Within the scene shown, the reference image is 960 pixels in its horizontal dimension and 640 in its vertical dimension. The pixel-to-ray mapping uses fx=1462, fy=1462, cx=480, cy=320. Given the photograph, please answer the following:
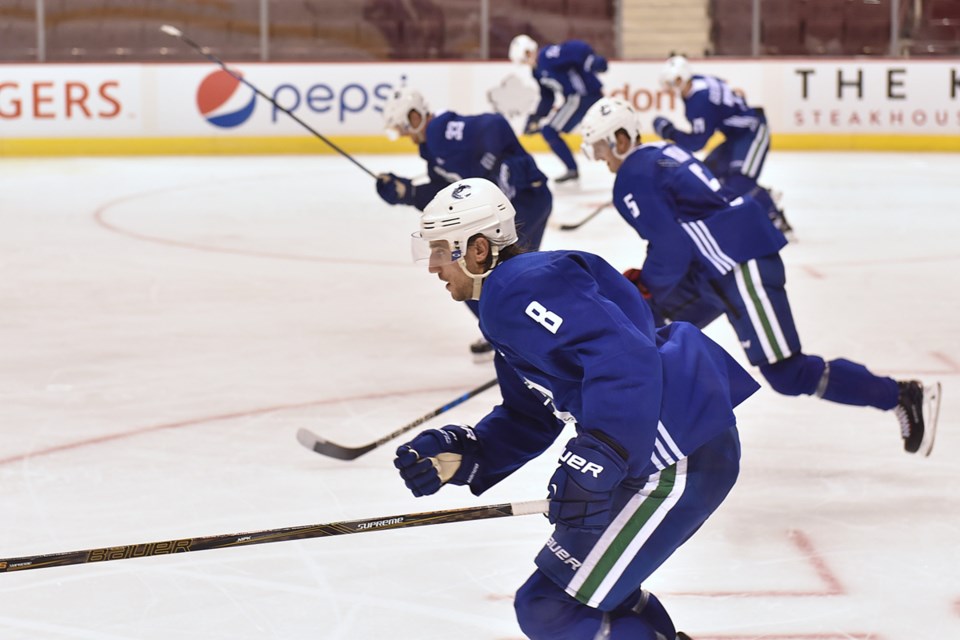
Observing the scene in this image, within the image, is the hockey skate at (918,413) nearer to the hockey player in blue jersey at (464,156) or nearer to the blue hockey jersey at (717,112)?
the hockey player in blue jersey at (464,156)

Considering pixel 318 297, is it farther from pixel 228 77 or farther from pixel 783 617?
pixel 228 77

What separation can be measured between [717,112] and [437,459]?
6.48 meters

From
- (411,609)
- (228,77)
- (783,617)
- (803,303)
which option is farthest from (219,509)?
(228,77)

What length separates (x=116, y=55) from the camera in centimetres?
1260

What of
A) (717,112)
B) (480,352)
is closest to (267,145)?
(717,112)

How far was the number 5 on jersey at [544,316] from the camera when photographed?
2088 millimetres

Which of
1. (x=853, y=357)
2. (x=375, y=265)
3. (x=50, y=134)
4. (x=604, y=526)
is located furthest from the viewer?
(x=50, y=134)

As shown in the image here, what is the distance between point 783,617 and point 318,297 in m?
4.01

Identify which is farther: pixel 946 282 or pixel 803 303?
pixel 946 282

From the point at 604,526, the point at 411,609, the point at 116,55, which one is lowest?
the point at 411,609

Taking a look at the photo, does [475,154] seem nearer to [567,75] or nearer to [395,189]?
[395,189]

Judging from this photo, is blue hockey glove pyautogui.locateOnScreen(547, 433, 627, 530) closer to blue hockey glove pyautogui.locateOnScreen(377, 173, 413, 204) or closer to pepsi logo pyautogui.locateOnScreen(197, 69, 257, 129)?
blue hockey glove pyautogui.locateOnScreen(377, 173, 413, 204)

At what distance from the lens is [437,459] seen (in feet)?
7.89

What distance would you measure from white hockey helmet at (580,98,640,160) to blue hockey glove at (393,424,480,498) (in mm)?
1676
